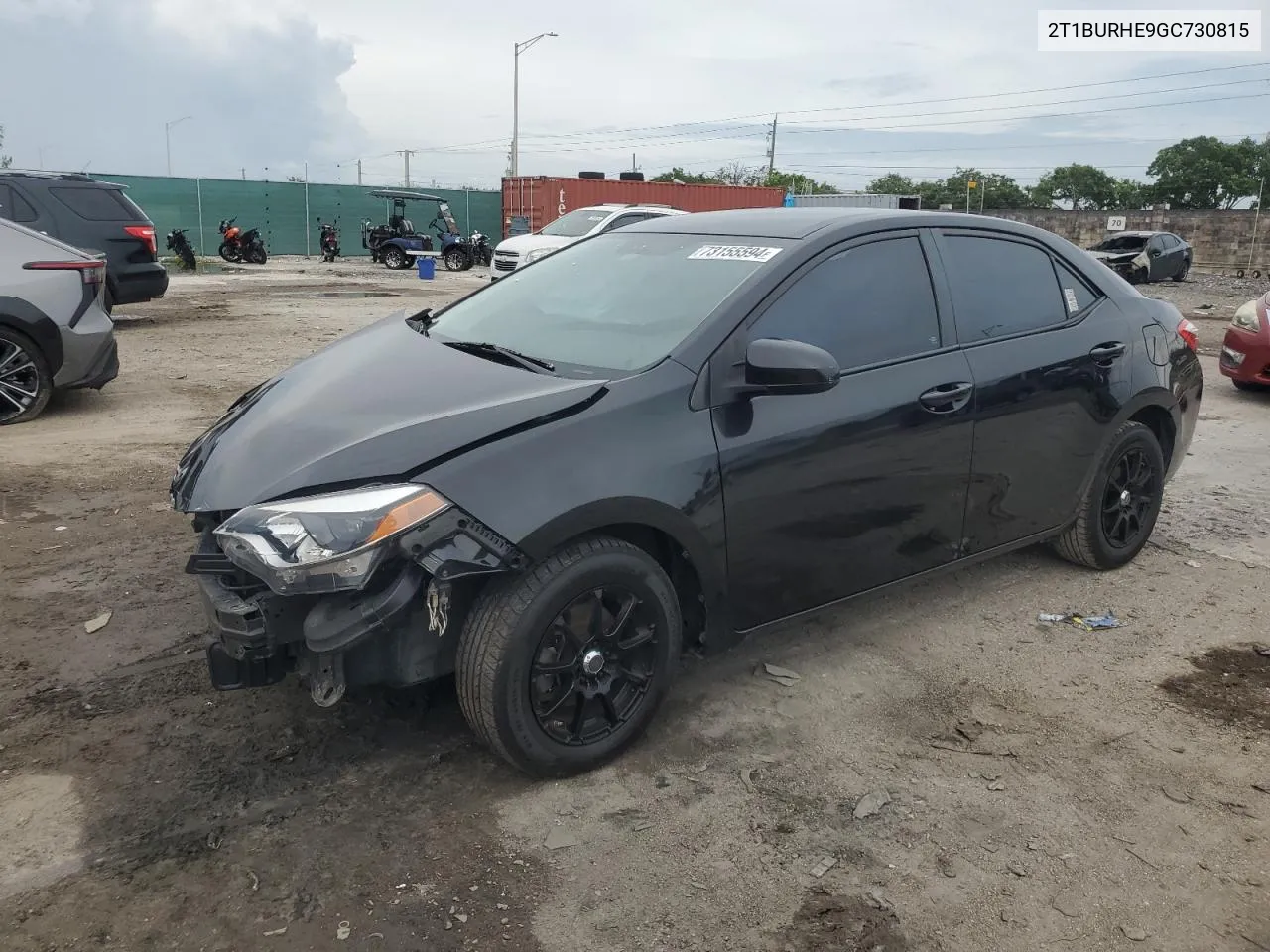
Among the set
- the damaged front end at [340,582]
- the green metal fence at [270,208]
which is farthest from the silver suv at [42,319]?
the green metal fence at [270,208]

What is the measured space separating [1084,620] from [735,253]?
225cm

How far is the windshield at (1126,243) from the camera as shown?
25031 millimetres

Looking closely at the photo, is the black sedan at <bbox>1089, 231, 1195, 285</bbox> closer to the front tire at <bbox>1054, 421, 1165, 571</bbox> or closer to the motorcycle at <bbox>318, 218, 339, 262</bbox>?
the front tire at <bbox>1054, 421, 1165, 571</bbox>

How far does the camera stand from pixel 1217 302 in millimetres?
20859

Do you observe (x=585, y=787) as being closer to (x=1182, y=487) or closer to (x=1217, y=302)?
(x=1182, y=487)

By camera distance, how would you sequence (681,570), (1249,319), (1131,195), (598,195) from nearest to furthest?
1. (681,570)
2. (1249,319)
3. (598,195)
4. (1131,195)

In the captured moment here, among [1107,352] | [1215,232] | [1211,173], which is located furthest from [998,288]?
[1211,173]

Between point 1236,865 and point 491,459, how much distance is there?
7.56 ft

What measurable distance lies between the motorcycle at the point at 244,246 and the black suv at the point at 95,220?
61.5 feet

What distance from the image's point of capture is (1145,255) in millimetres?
24781

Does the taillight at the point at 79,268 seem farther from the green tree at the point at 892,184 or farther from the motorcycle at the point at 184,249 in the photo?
the green tree at the point at 892,184

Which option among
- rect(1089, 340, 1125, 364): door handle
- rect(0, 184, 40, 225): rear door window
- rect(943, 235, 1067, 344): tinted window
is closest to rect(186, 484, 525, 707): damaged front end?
rect(943, 235, 1067, 344): tinted window

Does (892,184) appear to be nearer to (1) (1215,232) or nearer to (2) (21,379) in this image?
(1) (1215,232)

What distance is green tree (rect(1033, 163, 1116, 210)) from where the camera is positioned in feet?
251
